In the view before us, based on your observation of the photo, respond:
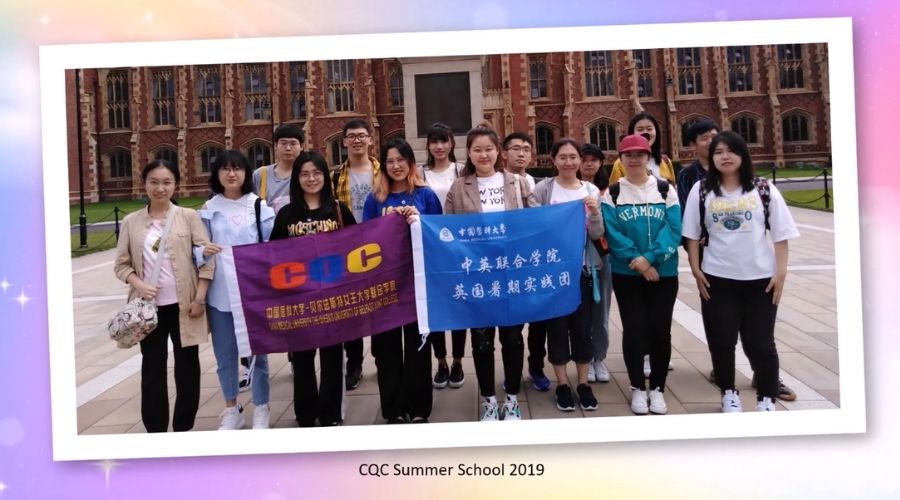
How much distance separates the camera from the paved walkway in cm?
373

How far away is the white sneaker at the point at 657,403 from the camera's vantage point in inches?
138

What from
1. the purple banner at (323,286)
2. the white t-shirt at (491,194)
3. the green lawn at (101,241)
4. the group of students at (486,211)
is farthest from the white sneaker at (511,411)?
the green lawn at (101,241)

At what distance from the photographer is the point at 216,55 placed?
3.13 metres

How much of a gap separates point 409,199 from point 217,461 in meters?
1.91

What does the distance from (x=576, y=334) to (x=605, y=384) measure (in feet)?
2.25

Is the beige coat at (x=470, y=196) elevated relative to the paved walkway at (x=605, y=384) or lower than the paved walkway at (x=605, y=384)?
elevated

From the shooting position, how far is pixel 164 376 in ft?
10.8

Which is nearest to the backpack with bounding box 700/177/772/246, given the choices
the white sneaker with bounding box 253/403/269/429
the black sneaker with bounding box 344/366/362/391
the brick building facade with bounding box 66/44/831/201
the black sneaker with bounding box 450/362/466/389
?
the black sneaker with bounding box 450/362/466/389

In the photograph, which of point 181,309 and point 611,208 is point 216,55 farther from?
point 611,208

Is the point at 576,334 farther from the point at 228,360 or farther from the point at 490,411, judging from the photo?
the point at 228,360

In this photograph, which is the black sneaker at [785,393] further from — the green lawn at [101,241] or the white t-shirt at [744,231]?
the green lawn at [101,241]

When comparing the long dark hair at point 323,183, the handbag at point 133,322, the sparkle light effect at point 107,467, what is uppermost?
the long dark hair at point 323,183

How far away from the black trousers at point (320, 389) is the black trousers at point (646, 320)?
188cm

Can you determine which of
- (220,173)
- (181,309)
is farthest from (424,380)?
(220,173)
